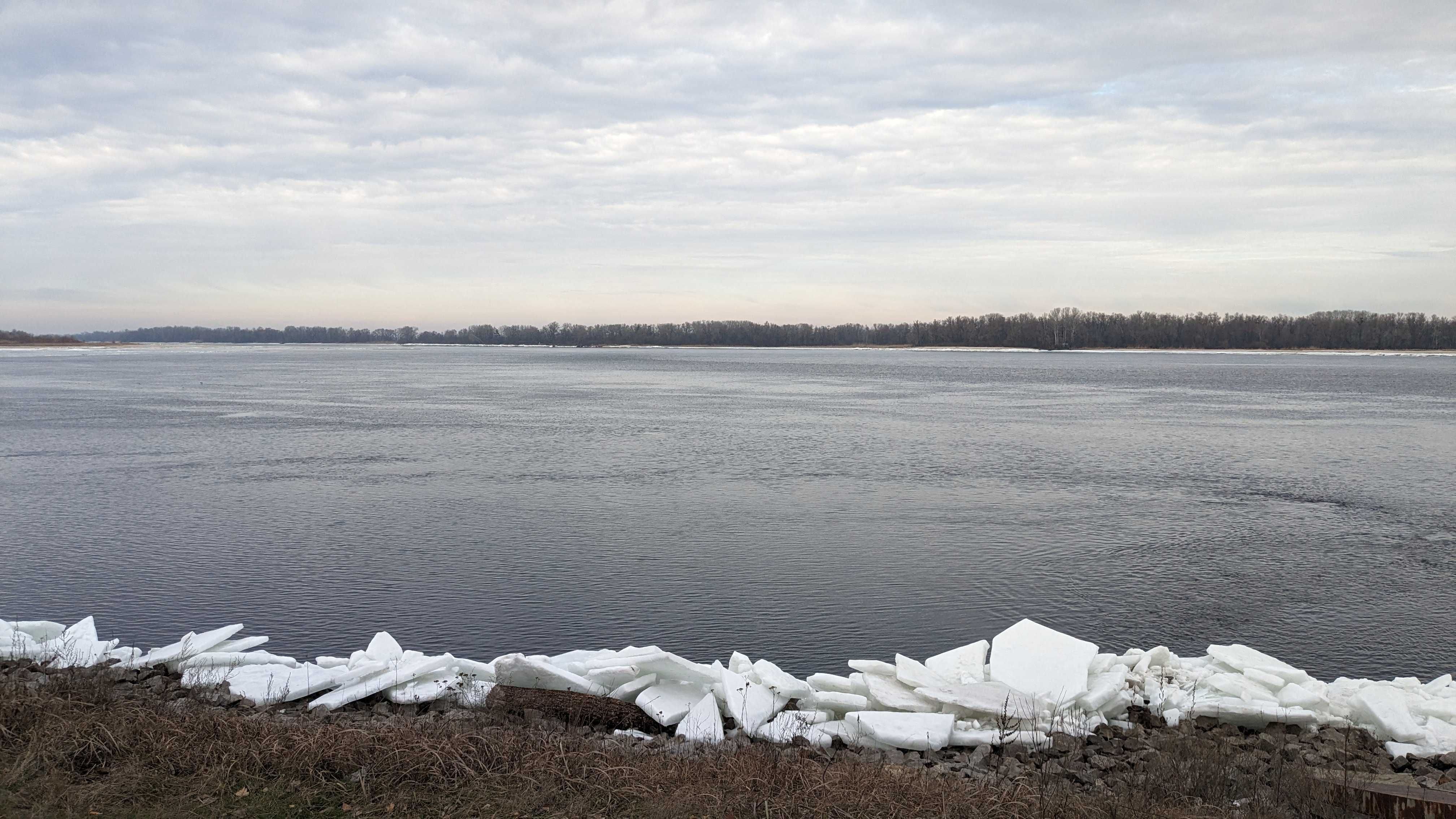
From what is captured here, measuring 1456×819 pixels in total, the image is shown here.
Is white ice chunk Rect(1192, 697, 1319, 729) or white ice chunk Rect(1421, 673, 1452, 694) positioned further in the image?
white ice chunk Rect(1421, 673, 1452, 694)

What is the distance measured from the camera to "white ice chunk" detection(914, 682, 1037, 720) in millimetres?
6566

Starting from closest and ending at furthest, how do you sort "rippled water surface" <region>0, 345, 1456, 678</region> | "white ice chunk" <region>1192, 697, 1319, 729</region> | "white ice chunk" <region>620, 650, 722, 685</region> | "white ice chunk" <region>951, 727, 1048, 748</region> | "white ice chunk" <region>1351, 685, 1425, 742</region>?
"white ice chunk" <region>951, 727, 1048, 748</region>
"white ice chunk" <region>1351, 685, 1425, 742</region>
"white ice chunk" <region>1192, 697, 1319, 729</region>
"white ice chunk" <region>620, 650, 722, 685</region>
"rippled water surface" <region>0, 345, 1456, 678</region>

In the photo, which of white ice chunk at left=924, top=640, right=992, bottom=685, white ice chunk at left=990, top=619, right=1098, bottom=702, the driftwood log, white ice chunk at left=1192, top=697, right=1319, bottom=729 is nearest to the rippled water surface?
white ice chunk at left=924, top=640, right=992, bottom=685

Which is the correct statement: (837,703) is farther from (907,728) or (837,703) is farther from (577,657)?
(577,657)

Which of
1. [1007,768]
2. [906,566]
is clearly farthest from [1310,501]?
[1007,768]

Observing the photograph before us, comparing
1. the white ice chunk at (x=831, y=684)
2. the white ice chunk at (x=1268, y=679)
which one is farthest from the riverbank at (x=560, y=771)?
the white ice chunk at (x=831, y=684)

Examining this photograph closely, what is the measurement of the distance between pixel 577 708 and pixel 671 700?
61 centimetres

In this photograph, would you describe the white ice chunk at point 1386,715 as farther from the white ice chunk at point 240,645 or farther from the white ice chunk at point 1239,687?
the white ice chunk at point 240,645

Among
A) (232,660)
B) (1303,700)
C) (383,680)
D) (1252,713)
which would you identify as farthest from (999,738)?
(232,660)

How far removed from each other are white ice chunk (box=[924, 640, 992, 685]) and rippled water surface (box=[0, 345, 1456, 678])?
0.72 m

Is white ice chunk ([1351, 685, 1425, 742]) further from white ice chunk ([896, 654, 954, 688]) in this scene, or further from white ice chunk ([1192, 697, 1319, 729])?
white ice chunk ([896, 654, 954, 688])

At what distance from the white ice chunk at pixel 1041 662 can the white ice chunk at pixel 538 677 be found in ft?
9.45

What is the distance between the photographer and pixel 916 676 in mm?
7059

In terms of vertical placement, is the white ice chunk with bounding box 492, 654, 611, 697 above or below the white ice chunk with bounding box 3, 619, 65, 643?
above
